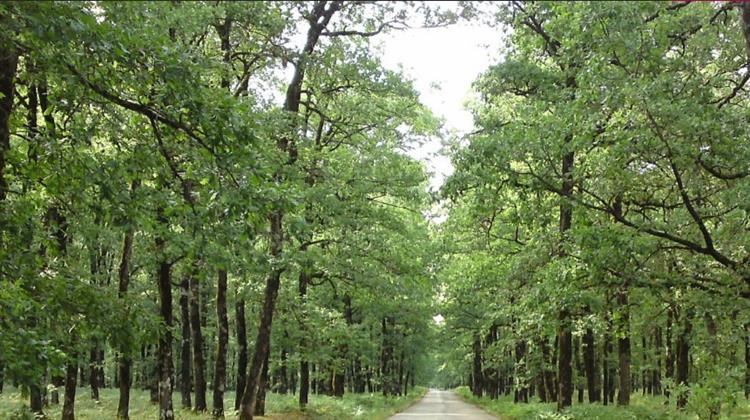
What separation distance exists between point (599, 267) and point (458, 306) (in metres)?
21.5

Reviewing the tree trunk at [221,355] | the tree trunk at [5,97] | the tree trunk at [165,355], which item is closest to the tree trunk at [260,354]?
the tree trunk at [221,355]

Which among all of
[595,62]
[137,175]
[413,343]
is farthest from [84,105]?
[413,343]

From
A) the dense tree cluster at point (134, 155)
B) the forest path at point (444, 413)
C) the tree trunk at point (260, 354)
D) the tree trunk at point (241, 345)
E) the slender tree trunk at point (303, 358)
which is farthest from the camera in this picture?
the forest path at point (444, 413)

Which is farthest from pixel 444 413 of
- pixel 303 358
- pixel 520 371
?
pixel 303 358

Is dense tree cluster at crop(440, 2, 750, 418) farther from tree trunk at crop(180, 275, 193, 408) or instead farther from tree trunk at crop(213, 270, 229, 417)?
tree trunk at crop(180, 275, 193, 408)

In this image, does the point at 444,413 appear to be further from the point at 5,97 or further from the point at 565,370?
Answer: the point at 5,97

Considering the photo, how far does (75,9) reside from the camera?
403cm

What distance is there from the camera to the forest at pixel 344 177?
17.3 feet

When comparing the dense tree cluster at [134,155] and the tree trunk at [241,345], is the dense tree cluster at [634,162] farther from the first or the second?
the tree trunk at [241,345]

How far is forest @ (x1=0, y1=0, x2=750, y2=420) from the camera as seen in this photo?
5.27 meters

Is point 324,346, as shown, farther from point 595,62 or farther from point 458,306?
point 595,62

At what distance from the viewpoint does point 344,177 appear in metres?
15.1

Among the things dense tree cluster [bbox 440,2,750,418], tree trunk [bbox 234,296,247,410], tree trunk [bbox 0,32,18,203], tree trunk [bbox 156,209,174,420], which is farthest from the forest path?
tree trunk [bbox 0,32,18,203]

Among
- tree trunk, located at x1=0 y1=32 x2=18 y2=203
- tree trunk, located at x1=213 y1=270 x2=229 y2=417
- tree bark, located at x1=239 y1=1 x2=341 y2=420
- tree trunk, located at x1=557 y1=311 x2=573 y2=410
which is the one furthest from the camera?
tree trunk, located at x1=557 y1=311 x2=573 y2=410
